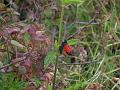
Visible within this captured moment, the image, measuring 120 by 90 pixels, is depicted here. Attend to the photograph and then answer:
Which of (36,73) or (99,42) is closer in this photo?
(36,73)

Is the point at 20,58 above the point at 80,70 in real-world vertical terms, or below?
above

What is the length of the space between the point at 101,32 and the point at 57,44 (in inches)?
46.1

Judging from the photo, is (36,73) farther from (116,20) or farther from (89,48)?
(116,20)

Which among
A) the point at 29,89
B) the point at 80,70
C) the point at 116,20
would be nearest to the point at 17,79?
the point at 29,89

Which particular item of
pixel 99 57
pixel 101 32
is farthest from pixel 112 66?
pixel 101 32

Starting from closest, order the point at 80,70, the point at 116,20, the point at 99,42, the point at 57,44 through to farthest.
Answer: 1. the point at 57,44
2. the point at 80,70
3. the point at 99,42
4. the point at 116,20

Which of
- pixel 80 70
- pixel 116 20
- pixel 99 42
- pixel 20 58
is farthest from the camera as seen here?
pixel 116 20

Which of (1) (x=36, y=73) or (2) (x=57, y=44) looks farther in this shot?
(1) (x=36, y=73)

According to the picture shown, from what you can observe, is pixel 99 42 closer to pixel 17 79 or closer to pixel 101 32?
pixel 101 32

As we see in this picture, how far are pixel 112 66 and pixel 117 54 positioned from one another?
23 cm

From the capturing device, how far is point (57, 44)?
1.59 m

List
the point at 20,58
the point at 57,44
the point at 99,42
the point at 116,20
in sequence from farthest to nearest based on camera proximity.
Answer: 1. the point at 116,20
2. the point at 99,42
3. the point at 20,58
4. the point at 57,44

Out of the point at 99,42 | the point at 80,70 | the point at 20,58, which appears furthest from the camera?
the point at 99,42

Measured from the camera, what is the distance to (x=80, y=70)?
2.38 meters
